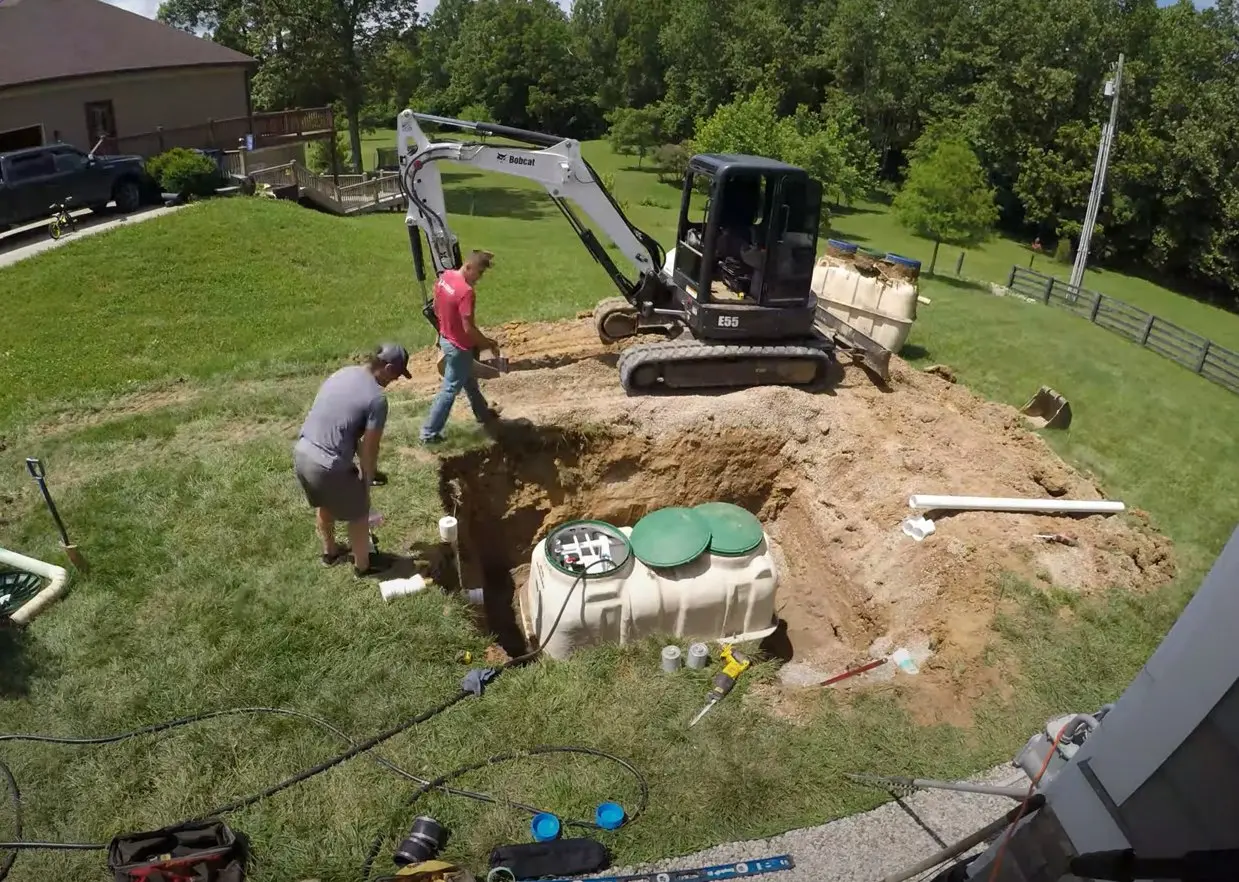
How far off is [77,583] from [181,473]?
1.81 metres

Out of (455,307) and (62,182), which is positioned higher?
(455,307)

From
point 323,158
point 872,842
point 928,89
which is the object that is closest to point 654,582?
point 872,842

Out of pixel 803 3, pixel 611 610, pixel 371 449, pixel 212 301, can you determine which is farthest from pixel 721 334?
pixel 803 3

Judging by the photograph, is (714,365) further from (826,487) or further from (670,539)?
(670,539)

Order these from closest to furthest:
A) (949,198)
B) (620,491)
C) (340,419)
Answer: (340,419) < (620,491) < (949,198)

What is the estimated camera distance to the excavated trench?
901 centimetres

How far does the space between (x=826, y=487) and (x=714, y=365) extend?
2.18m

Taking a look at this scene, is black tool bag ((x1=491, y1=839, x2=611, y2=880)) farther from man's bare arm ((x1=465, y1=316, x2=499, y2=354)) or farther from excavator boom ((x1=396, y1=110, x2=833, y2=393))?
excavator boom ((x1=396, y1=110, x2=833, y2=393))

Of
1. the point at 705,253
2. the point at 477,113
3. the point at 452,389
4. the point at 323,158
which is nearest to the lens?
the point at 452,389

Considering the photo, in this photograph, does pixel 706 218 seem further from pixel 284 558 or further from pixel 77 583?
pixel 77 583

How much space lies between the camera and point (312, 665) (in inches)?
240

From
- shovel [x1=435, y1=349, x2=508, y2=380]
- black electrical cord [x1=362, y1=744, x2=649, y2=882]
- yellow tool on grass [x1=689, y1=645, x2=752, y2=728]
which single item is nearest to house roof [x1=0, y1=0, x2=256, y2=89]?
shovel [x1=435, y1=349, x2=508, y2=380]

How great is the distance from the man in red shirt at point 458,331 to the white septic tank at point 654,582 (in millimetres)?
2264

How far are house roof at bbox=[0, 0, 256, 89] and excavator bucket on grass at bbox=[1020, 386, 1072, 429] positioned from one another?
72.0 feet
